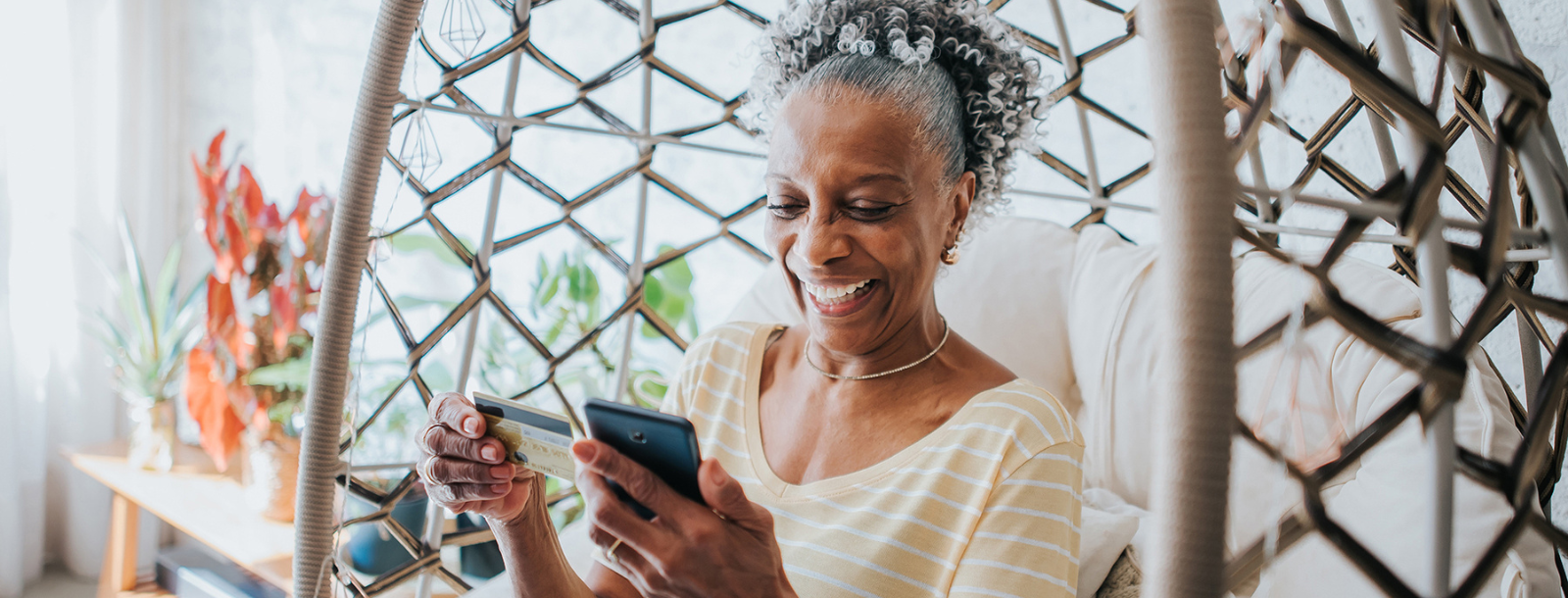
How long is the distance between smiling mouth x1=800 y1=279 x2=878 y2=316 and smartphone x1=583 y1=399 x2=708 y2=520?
0.30m

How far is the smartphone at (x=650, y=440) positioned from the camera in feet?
1.89

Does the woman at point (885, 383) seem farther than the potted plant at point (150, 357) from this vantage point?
No

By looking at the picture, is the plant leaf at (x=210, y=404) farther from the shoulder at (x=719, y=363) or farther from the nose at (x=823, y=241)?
the nose at (x=823, y=241)

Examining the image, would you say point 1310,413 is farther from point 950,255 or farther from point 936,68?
point 936,68

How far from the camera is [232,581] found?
181cm

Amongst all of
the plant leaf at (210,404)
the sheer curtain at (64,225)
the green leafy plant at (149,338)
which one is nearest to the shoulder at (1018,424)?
the plant leaf at (210,404)

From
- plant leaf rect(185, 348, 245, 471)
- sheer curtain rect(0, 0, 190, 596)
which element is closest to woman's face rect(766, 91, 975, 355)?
plant leaf rect(185, 348, 245, 471)

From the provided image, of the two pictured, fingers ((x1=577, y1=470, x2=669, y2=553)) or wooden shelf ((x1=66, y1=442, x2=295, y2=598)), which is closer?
fingers ((x1=577, y1=470, x2=669, y2=553))

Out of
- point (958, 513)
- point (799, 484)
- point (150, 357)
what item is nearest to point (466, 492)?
point (799, 484)

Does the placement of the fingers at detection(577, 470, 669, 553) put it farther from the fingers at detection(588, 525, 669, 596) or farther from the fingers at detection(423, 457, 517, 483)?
the fingers at detection(423, 457, 517, 483)

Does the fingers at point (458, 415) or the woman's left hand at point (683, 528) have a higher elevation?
the fingers at point (458, 415)

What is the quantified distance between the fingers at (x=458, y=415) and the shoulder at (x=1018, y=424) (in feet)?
1.42

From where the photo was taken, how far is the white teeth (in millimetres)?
841

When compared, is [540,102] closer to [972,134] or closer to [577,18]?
[577,18]
